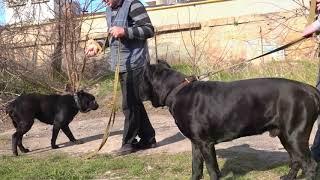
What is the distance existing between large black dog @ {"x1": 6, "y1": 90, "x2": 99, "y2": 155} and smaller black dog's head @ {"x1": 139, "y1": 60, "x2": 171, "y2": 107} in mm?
2899

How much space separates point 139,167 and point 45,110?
2.64 m

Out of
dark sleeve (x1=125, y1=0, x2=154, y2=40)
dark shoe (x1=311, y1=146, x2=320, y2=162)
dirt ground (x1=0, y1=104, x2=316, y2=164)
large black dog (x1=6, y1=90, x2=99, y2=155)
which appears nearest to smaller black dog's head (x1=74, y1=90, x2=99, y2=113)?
large black dog (x1=6, y1=90, x2=99, y2=155)

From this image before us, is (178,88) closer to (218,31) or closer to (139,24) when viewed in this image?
(139,24)

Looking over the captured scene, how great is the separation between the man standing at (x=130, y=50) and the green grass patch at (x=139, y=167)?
1.62 ft

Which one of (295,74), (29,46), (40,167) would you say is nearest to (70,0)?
(29,46)

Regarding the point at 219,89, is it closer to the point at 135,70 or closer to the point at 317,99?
the point at 317,99

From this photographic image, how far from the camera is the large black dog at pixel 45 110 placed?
8.12 metres

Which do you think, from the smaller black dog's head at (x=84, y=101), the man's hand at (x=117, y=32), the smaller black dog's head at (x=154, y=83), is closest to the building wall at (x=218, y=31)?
the smaller black dog's head at (x=84, y=101)

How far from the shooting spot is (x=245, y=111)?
→ 16.8 feet

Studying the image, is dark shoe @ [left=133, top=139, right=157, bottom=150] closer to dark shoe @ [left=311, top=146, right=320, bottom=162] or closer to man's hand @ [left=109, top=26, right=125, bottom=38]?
man's hand @ [left=109, top=26, right=125, bottom=38]

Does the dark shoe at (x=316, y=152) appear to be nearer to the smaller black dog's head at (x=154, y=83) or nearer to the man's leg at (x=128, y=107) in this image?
the smaller black dog's head at (x=154, y=83)

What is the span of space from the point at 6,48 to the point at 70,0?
2.02 meters

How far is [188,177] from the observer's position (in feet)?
19.1

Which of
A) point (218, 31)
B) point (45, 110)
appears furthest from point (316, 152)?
point (218, 31)
